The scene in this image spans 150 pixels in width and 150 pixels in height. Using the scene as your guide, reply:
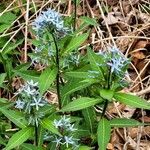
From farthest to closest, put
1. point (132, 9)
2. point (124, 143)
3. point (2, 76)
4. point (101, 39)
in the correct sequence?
1. point (132, 9)
2. point (101, 39)
3. point (124, 143)
4. point (2, 76)

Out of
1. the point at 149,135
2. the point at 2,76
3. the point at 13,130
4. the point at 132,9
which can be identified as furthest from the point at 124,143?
the point at 132,9

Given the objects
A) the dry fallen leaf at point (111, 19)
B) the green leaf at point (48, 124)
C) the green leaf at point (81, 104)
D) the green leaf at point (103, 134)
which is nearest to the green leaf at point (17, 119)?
the green leaf at point (48, 124)

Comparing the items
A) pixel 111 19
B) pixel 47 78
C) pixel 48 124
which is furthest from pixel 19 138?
pixel 111 19

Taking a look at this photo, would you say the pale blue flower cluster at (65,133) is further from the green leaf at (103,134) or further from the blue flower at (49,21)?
the blue flower at (49,21)

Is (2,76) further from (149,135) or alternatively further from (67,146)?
(149,135)

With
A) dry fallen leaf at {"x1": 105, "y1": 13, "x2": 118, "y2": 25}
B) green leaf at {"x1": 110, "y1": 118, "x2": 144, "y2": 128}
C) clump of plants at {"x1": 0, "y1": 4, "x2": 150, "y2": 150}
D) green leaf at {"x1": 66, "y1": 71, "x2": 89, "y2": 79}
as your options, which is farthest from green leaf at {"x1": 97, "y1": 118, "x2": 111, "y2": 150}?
dry fallen leaf at {"x1": 105, "y1": 13, "x2": 118, "y2": 25}

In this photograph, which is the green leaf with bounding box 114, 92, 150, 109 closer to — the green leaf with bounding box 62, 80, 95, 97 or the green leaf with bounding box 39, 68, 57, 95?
the green leaf with bounding box 62, 80, 95, 97
